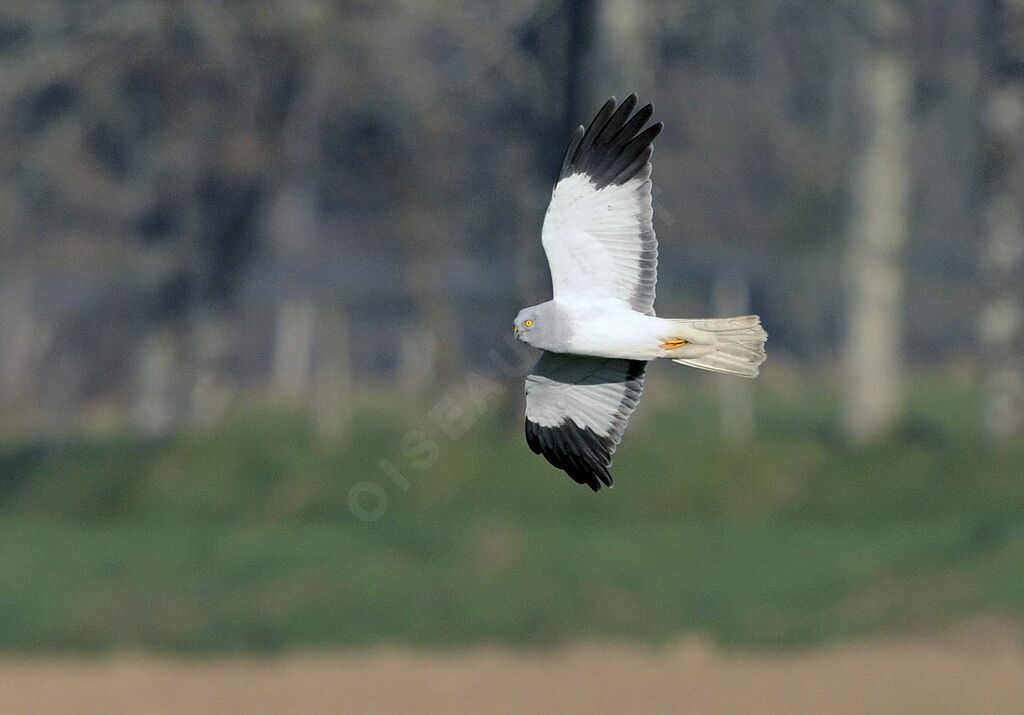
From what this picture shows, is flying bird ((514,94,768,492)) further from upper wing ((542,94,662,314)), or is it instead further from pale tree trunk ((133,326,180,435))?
pale tree trunk ((133,326,180,435))

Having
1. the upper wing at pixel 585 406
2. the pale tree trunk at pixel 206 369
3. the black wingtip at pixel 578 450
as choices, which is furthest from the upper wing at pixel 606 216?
the pale tree trunk at pixel 206 369

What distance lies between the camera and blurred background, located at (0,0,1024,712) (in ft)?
68.6

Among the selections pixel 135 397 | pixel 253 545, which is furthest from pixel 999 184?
pixel 135 397

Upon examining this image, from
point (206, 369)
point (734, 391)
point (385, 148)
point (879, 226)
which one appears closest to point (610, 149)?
point (879, 226)

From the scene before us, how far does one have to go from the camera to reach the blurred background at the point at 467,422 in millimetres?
20922

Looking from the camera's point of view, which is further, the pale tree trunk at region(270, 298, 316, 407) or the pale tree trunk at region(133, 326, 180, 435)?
the pale tree trunk at region(270, 298, 316, 407)

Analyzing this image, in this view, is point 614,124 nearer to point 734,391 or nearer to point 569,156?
point 569,156

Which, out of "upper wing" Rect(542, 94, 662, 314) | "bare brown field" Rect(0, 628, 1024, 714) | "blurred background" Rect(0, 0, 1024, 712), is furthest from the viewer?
"blurred background" Rect(0, 0, 1024, 712)

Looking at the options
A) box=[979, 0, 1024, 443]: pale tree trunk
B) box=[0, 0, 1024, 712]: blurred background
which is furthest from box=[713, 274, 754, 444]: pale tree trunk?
box=[979, 0, 1024, 443]: pale tree trunk

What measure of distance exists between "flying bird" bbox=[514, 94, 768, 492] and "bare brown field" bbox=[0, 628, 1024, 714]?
39.9 ft

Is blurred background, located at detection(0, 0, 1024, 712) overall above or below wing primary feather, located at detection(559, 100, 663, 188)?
above

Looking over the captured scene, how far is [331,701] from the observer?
2142 cm

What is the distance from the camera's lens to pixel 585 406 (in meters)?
8.71

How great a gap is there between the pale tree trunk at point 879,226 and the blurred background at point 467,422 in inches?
2.0
